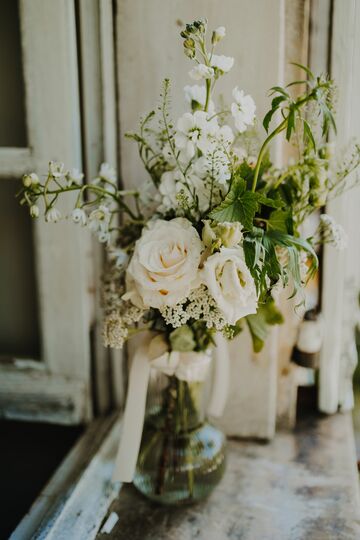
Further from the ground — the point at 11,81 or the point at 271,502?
the point at 11,81

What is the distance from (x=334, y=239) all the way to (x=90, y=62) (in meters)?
0.69

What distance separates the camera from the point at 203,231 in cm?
97

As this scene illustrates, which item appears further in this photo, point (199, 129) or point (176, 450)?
point (176, 450)

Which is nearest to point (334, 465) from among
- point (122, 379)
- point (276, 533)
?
point (276, 533)

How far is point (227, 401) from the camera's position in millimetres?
1449

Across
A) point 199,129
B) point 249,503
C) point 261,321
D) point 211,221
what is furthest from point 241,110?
point 249,503

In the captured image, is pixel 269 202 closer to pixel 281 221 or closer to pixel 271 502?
pixel 281 221

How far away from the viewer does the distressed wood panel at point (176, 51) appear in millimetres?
1199

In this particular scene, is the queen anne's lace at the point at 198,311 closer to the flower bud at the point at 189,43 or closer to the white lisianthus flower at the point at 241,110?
the white lisianthus flower at the point at 241,110

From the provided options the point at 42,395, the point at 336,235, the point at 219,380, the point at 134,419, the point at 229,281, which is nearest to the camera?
the point at 229,281

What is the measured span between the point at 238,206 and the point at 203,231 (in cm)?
7

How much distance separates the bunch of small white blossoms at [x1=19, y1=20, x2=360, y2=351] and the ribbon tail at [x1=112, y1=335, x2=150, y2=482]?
105 millimetres

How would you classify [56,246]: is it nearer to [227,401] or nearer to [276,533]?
[227,401]

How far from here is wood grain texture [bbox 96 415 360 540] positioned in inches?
44.9
